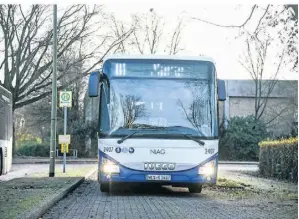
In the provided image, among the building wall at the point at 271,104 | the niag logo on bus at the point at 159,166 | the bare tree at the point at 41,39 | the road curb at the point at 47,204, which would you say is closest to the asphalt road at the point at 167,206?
the road curb at the point at 47,204

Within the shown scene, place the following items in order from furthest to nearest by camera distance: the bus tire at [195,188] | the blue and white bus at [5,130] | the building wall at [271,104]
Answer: the building wall at [271,104] → the blue and white bus at [5,130] → the bus tire at [195,188]

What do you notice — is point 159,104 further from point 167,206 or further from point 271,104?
point 271,104

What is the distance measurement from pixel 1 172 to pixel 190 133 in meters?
8.83

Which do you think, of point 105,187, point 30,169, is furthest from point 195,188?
point 30,169

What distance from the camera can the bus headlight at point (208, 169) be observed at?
14.1 m

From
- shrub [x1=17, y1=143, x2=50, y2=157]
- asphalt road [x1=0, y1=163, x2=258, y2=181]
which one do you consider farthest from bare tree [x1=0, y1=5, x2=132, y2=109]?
shrub [x1=17, y1=143, x2=50, y2=157]

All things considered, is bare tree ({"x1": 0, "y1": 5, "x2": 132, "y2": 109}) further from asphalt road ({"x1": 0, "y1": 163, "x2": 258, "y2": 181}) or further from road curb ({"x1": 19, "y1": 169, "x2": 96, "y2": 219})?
road curb ({"x1": 19, "y1": 169, "x2": 96, "y2": 219})

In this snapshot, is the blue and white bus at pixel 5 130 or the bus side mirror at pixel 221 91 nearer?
the bus side mirror at pixel 221 91

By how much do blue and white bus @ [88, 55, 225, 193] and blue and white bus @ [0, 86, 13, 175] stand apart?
22.7 ft

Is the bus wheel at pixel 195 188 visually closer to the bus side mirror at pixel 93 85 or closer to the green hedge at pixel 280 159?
the bus side mirror at pixel 93 85

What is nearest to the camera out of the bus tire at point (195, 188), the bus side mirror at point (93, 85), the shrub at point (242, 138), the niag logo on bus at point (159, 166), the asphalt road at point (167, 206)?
the asphalt road at point (167, 206)

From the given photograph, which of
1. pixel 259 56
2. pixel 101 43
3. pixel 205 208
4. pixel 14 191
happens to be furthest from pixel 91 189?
pixel 259 56

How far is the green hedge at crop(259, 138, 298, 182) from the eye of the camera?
2117 centimetres

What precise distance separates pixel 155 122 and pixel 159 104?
1.47 feet
